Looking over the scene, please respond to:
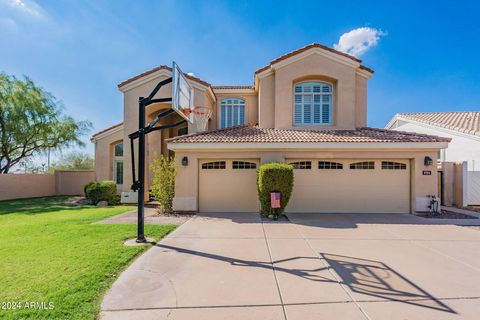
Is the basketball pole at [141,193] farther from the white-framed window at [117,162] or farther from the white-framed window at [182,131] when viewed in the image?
the white-framed window at [117,162]

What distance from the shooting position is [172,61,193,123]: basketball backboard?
7207 millimetres

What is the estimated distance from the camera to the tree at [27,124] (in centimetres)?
1753

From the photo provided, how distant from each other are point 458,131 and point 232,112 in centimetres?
1564

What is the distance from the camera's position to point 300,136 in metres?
11.5

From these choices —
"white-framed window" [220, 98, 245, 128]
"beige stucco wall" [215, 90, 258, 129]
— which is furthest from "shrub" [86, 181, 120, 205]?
"white-framed window" [220, 98, 245, 128]

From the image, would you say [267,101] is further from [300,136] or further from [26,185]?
[26,185]

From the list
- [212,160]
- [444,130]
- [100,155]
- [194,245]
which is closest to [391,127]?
[444,130]

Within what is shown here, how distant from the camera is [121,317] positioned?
3.24 m

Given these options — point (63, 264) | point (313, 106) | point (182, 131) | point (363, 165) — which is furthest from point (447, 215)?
point (182, 131)

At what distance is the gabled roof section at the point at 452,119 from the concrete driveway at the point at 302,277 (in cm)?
1241

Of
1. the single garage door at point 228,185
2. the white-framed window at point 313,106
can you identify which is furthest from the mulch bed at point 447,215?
the single garage door at point 228,185

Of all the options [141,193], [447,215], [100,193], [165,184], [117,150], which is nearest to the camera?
[141,193]

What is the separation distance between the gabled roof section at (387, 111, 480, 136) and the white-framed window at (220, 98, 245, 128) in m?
15.0

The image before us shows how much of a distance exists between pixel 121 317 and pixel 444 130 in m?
22.1
